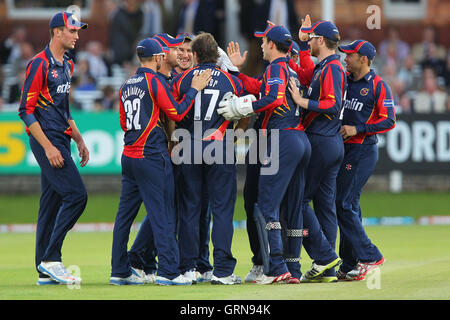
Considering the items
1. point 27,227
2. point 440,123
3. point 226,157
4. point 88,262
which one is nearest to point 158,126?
point 226,157

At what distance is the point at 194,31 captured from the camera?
70.2ft

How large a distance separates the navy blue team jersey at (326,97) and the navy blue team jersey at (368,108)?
1.38ft

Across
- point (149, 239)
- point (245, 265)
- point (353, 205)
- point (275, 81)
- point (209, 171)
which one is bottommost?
point (245, 265)

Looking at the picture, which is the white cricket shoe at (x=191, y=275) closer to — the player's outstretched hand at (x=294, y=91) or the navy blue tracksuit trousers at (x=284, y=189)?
the navy blue tracksuit trousers at (x=284, y=189)

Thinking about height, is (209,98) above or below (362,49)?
below

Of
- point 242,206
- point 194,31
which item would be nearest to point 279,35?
point 242,206

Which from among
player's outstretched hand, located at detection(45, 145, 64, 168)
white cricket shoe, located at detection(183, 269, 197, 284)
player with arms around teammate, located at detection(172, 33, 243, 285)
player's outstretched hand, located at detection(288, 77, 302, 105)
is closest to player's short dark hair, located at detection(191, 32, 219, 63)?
player with arms around teammate, located at detection(172, 33, 243, 285)

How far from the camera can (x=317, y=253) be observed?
9.95 metres

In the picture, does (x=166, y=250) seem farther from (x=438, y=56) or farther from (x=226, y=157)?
(x=438, y=56)

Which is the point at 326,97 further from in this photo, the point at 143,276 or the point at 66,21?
the point at 66,21

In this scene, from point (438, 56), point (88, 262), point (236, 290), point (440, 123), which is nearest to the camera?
point (236, 290)

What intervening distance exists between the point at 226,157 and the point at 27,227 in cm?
783

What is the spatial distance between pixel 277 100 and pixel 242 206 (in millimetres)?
9719

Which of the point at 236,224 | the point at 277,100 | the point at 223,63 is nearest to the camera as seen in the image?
the point at 277,100
